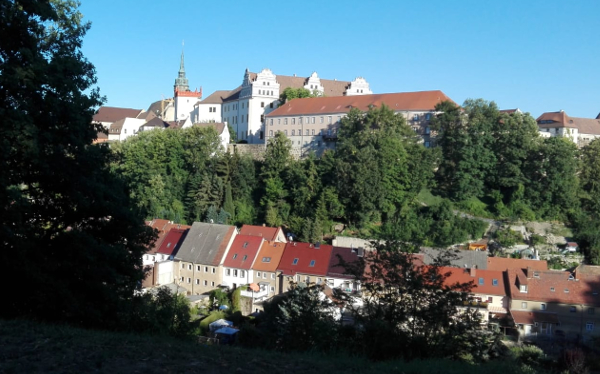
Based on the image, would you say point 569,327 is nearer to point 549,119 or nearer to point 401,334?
point 401,334

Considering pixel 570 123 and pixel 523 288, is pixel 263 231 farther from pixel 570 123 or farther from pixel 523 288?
pixel 570 123

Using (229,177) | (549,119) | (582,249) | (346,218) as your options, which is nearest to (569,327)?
(582,249)

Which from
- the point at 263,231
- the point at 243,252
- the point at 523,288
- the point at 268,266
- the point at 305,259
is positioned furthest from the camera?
the point at 263,231

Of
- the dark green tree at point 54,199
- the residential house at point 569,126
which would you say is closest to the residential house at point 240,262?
the dark green tree at point 54,199

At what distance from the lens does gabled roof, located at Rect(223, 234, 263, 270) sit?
2959cm

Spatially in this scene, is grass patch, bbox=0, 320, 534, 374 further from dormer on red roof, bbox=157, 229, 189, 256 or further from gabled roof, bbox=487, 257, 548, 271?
dormer on red roof, bbox=157, 229, 189, 256

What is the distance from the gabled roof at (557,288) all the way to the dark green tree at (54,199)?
19.1 m

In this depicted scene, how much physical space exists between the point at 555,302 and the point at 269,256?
14112mm

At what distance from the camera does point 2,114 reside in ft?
27.7

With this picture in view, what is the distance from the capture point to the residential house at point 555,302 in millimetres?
22703

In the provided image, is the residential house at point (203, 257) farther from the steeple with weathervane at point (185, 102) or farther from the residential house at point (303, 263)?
the steeple with weathervane at point (185, 102)

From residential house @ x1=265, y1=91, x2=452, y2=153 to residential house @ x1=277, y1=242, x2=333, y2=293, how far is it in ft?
54.7

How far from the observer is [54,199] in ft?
32.4

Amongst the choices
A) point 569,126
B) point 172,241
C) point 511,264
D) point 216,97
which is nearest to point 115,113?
point 216,97
